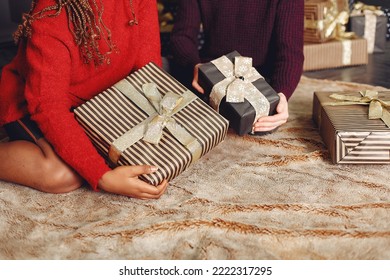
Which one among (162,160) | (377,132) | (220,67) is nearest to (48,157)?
(162,160)

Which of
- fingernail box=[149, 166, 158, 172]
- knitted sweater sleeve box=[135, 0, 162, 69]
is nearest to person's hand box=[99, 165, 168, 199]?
fingernail box=[149, 166, 158, 172]

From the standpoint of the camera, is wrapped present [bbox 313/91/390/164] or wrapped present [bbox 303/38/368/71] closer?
wrapped present [bbox 313/91/390/164]

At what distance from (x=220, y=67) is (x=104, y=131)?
388 mm

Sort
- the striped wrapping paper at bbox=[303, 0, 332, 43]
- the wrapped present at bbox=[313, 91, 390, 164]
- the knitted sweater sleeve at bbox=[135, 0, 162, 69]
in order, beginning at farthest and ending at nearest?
the striped wrapping paper at bbox=[303, 0, 332, 43] < the knitted sweater sleeve at bbox=[135, 0, 162, 69] < the wrapped present at bbox=[313, 91, 390, 164]

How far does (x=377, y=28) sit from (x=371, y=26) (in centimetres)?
3

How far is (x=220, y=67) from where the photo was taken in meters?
Result: 1.43

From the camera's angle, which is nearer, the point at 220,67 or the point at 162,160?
the point at 162,160

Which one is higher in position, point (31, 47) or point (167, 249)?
point (31, 47)

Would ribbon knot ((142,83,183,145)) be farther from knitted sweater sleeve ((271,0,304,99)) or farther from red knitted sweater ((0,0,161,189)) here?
knitted sweater sleeve ((271,0,304,99))

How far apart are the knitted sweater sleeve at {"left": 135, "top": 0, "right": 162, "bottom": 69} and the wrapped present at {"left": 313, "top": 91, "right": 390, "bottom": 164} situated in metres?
0.52

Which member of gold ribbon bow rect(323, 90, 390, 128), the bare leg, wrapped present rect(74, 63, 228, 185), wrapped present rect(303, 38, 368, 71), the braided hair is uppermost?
the braided hair

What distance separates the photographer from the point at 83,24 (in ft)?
4.00

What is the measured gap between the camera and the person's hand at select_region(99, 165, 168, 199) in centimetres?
119
